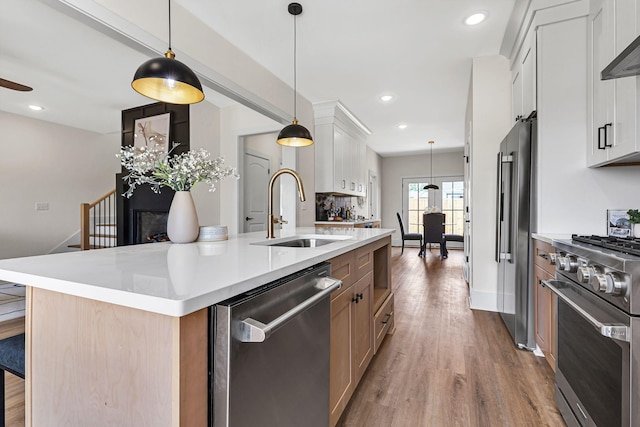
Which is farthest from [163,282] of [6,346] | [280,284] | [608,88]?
[608,88]

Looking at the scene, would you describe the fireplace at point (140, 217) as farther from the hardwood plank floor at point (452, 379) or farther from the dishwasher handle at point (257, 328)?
the dishwasher handle at point (257, 328)

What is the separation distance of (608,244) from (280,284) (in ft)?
4.56

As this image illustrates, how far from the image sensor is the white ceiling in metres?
2.43

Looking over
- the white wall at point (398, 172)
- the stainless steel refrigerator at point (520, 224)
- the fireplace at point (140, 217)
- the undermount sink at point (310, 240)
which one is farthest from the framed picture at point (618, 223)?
the white wall at point (398, 172)

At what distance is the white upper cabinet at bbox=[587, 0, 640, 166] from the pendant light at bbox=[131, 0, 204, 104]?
2186 mm

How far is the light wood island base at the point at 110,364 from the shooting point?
2.10ft

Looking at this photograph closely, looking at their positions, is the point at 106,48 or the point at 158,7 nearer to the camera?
the point at 158,7

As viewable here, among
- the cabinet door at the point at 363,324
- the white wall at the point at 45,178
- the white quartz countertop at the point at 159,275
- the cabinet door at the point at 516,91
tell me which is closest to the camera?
the white quartz countertop at the point at 159,275

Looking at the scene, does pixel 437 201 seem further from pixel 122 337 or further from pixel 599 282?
pixel 122 337

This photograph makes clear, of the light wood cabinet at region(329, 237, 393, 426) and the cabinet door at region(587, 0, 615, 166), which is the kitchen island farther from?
the cabinet door at region(587, 0, 615, 166)

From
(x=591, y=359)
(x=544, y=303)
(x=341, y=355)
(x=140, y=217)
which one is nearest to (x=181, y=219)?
(x=341, y=355)

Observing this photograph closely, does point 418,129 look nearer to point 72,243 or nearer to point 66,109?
point 66,109

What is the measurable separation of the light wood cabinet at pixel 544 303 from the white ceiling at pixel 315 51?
6.28ft

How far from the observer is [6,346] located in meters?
1.14
